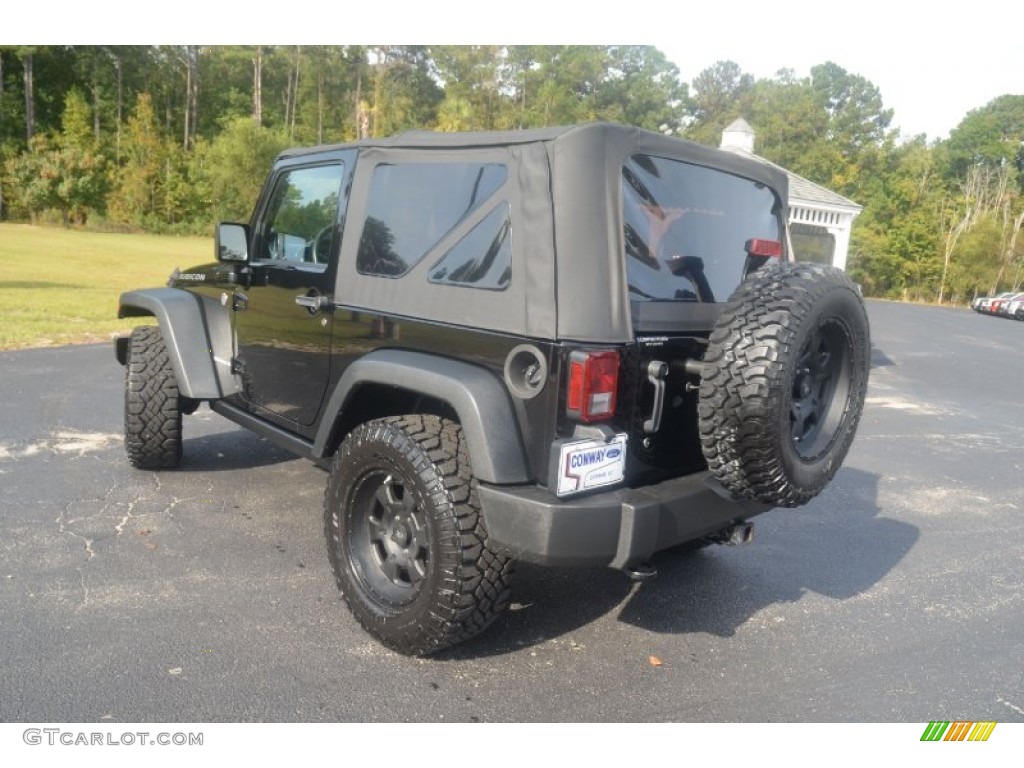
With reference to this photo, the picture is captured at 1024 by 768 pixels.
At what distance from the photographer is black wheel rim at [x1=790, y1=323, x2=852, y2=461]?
9.53 ft

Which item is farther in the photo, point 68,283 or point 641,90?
point 641,90

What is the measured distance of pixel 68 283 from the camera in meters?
17.4

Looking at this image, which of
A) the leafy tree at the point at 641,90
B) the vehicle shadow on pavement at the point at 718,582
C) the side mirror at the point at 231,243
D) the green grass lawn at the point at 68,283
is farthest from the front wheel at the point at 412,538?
the leafy tree at the point at 641,90

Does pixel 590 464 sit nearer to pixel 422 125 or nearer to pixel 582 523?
pixel 582 523

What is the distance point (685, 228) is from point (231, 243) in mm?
2467

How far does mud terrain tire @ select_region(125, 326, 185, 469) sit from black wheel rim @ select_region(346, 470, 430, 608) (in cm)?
226

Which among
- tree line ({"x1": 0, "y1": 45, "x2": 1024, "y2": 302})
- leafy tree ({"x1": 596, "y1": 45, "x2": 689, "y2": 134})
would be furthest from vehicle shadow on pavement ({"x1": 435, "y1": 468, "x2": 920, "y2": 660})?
leafy tree ({"x1": 596, "y1": 45, "x2": 689, "y2": 134})

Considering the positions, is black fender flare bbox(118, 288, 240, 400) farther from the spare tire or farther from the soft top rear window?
the spare tire

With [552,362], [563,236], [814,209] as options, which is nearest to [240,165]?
[814,209]

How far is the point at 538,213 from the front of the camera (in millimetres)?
2680

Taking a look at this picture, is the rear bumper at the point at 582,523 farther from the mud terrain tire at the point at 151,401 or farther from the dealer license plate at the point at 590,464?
the mud terrain tire at the point at 151,401

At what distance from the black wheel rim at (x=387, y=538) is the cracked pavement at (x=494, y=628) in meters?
0.25

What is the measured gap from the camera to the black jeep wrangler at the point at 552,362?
2586mm
